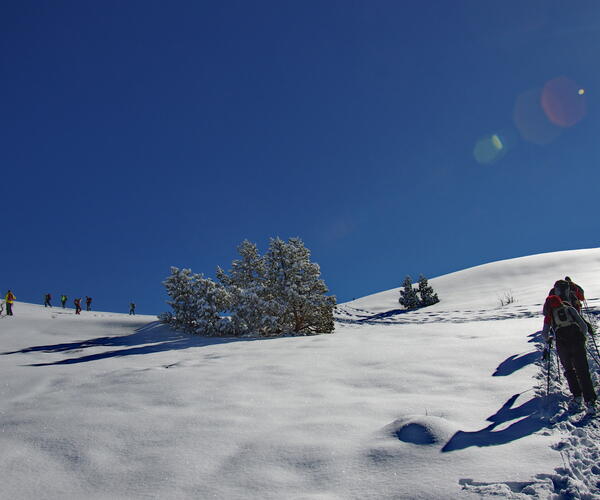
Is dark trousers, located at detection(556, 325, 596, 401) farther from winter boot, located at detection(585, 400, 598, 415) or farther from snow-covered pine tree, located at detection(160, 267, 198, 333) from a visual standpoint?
snow-covered pine tree, located at detection(160, 267, 198, 333)

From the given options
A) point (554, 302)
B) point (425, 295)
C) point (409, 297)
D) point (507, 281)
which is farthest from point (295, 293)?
point (507, 281)

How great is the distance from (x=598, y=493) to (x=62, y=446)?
5.73 metres

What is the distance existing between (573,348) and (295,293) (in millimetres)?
13825

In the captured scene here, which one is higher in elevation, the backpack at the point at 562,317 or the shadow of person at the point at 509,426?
the backpack at the point at 562,317

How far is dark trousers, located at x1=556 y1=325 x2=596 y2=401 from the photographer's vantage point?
5.71 m

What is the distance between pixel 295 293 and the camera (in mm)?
19000

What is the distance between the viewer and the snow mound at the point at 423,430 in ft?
14.6

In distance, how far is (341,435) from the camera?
15.9 ft

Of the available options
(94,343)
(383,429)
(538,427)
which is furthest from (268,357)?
(94,343)

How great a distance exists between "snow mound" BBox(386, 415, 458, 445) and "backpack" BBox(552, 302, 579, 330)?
2684mm

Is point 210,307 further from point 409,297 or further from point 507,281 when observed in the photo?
point 507,281

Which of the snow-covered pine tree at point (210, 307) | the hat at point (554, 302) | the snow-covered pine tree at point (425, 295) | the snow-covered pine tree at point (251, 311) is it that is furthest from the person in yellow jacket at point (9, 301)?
the snow-covered pine tree at point (425, 295)

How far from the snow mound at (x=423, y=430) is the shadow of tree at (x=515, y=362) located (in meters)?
3.58

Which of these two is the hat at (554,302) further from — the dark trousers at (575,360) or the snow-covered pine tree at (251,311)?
the snow-covered pine tree at (251,311)
